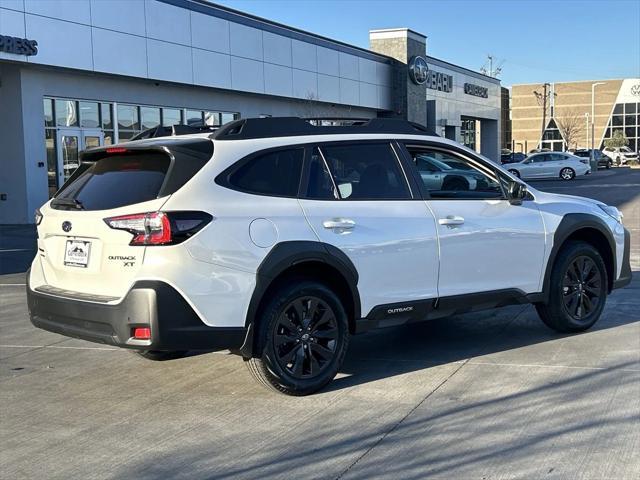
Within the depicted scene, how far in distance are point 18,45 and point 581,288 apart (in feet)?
49.3

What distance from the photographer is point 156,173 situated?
4895 mm

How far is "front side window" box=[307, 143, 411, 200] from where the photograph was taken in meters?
5.40

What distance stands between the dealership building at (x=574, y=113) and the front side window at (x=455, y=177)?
90398 mm

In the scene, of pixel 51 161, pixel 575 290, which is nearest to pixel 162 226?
pixel 575 290

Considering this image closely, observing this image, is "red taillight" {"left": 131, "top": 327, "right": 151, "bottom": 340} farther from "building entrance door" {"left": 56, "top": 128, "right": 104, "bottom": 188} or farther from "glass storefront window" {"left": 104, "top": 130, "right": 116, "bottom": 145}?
"glass storefront window" {"left": 104, "top": 130, "right": 116, "bottom": 145}

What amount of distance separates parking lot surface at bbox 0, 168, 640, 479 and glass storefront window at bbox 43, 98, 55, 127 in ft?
45.3

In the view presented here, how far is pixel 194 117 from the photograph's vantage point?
25016 mm

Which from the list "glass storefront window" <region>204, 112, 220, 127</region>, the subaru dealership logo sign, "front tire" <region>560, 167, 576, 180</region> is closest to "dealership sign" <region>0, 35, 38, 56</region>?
"glass storefront window" <region>204, 112, 220, 127</region>

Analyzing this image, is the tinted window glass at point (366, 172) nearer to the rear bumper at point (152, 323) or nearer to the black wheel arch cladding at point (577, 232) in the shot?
the rear bumper at point (152, 323)

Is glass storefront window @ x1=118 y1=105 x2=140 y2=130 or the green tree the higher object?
the green tree

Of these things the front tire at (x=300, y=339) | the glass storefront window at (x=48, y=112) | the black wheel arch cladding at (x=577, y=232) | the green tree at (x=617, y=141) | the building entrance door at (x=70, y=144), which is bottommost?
the front tire at (x=300, y=339)

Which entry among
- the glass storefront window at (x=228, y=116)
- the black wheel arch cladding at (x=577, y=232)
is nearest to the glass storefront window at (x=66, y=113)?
the glass storefront window at (x=228, y=116)

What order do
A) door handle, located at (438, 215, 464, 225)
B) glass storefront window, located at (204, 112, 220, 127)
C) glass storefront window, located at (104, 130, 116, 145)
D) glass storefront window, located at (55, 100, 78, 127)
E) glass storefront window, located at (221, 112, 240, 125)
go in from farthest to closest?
glass storefront window, located at (221, 112, 240, 125) < glass storefront window, located at (204, 112, 220, 127) < glass storefront window, located at (104, 130, 116, 145) < glass storefront window, located at (55, 100, 78, 127) < door handle, located at (438, 215, 464, 225)

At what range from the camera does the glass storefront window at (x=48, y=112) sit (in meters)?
19.5
